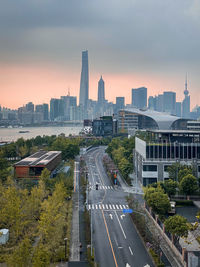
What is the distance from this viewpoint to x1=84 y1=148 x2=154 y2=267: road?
2589 cm

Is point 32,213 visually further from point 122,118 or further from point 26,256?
point 122,118

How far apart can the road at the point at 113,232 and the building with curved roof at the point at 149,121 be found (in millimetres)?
79271

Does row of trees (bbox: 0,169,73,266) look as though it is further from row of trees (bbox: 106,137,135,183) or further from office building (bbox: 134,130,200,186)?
row of trees (bbox: 106,137,135,183)

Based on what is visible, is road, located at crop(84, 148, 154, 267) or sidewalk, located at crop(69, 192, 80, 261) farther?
sidewalk, located at crop(69, 192, 80, 261)

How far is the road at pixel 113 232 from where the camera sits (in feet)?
84.9

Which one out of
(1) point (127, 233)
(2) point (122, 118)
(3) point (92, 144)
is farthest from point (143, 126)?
(1) point (127, 233)

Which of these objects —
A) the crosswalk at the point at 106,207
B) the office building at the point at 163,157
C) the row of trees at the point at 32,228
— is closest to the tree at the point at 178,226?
the row of trees at the point at 32,228

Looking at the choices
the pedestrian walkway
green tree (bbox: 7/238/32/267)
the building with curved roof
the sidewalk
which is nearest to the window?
the pedestrian walkway

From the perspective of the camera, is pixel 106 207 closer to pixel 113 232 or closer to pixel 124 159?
pixel 113 232

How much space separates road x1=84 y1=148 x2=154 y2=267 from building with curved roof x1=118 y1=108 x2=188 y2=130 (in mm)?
79271

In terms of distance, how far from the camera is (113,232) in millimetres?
32312

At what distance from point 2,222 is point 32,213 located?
10.5ft

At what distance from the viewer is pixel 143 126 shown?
150250 mm

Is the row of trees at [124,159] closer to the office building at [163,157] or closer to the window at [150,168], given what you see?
the office building at [163,157]
